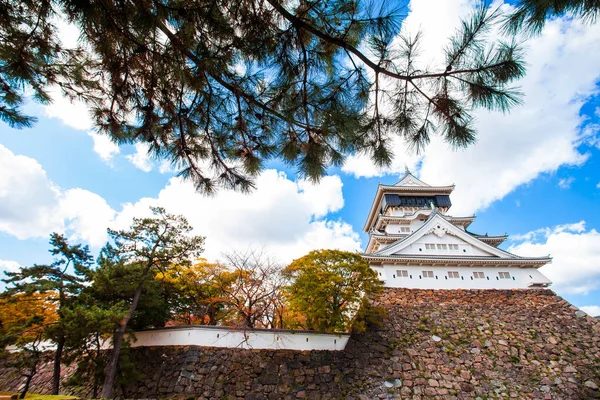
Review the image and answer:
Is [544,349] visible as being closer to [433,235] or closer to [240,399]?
[433,235]

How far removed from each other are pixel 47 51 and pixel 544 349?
14.3m

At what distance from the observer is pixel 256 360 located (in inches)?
330

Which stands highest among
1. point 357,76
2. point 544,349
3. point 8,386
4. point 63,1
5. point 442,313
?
point 357,76

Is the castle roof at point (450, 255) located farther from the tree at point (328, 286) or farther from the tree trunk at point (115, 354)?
the tree trunk at point (115, 354)

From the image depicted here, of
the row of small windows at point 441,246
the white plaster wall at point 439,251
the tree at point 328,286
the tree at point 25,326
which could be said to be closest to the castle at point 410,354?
the tree at point 25,326

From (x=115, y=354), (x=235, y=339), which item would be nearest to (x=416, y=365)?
(x=235, y=339)

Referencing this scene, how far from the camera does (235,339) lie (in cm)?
872

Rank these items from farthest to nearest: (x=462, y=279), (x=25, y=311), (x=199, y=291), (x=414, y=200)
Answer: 1. (x=414, y=200)
2. (x=462, y=279)
3. (x=199, y=291)
4. (x=25, y=311)

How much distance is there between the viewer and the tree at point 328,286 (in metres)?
8.73

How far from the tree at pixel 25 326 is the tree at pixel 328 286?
631cm

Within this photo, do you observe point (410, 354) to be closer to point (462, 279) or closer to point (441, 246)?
point (462, 279)

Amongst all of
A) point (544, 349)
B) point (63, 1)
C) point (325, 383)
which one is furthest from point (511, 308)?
point (63, 1)

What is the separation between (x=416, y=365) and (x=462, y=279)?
220 inches

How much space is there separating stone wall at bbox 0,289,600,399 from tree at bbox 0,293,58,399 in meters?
2.34
